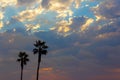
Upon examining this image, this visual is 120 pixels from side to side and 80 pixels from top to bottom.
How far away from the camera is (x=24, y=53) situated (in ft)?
354

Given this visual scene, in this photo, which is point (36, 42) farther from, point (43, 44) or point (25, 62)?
point (25, 62)

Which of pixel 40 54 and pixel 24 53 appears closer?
pixel 40 54

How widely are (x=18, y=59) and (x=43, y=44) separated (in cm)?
1431

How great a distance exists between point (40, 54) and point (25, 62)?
12247mm

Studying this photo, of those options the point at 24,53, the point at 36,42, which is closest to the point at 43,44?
the point at 36,42

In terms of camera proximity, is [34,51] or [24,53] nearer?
[34,51]

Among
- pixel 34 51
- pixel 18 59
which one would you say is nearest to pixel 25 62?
pixel 18 59

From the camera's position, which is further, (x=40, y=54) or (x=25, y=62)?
(x=25, y=62)

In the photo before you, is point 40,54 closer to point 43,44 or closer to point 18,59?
point 43,44

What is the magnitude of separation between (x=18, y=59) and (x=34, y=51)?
1230cm

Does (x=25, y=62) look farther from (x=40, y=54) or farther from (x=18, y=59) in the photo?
(x=40, y=54)

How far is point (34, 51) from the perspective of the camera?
98.4 metres

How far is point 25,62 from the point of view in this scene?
10831 cm

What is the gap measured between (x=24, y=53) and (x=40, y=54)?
1174cm
